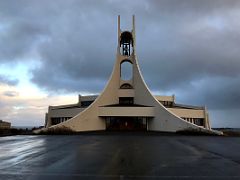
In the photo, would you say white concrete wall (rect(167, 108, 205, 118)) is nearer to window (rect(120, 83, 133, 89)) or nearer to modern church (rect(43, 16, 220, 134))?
modern church (rect(43, 16, 220, 134))

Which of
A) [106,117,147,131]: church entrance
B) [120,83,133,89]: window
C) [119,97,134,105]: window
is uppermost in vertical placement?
[120,83,133,89]: window

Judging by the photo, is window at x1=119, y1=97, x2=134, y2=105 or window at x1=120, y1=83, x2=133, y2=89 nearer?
window at x1=119, y1=97, x2=134, y2=105

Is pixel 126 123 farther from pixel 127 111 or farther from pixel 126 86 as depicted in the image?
pixel 126 86

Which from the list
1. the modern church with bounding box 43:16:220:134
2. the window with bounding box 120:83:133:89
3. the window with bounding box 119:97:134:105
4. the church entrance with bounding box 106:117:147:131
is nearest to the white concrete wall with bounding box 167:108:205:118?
the modern church with bounding box 43:16:220:134

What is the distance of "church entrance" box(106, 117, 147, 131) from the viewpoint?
43.0 meters

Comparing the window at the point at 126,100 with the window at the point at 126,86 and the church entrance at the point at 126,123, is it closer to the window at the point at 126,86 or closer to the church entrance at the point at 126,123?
the window at the point at 126,86

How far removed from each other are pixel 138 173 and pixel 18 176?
2.64 m

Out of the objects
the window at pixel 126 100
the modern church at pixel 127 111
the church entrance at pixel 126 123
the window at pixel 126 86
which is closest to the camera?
the modern church at pixel 127 111

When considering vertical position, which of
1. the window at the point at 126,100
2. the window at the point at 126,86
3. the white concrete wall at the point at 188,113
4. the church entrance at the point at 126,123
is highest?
the window at the point at 126,86

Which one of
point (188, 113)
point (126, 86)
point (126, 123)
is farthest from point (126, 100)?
point (188, 113)

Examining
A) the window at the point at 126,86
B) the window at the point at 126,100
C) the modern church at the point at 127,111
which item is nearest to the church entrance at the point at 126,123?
the modern church at the point at 127,111

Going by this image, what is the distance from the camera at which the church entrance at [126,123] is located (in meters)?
43.0

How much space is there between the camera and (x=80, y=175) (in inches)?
272

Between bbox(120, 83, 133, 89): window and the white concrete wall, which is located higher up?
bbox(120, 83, 133, 89): window
